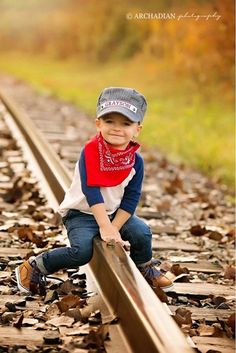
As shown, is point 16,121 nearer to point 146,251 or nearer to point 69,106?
point 69,106

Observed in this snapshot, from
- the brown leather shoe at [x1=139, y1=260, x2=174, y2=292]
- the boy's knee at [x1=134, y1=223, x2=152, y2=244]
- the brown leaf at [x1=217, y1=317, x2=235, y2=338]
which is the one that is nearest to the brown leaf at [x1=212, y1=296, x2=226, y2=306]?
the brown leather shoe at [x1=139, y1=260, x2=174, y2=292]

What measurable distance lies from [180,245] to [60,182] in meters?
1.16

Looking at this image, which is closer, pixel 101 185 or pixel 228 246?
pixel 101 185

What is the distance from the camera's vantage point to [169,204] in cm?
684

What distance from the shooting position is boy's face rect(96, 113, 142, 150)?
13.0 feet

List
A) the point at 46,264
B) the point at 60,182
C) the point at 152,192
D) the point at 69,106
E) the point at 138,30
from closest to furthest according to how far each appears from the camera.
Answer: the point at 46,264
the point at 60,182
the point at 152,192
the point at 69,106
the point at 138,30

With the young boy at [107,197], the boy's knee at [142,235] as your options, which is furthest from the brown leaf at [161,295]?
the boy's knee at [142,235]

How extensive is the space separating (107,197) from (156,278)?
488 mm

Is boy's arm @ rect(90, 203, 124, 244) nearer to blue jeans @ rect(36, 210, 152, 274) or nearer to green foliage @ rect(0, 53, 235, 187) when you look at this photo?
blue jeans @ rect(36, 210, 152, 274)

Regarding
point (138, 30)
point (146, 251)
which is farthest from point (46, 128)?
point (138, 30)

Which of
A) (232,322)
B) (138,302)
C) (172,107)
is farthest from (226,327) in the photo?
(172,107)

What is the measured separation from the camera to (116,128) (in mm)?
3951

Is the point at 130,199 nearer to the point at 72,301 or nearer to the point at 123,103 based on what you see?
the point at 123,103

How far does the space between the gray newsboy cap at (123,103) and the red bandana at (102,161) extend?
0.17 meters
